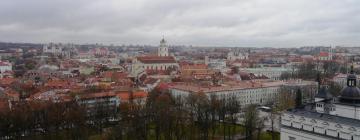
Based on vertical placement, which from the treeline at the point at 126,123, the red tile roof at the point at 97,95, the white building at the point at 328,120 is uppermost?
the white building at the point at 328,120

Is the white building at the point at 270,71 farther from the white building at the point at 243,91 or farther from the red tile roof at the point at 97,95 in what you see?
the red tile roof at the point at 97,95

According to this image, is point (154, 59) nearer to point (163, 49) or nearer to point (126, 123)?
point (163, 49)

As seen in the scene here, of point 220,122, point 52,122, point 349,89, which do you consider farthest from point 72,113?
point 349,89

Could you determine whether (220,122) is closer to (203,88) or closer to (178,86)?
(203,88)

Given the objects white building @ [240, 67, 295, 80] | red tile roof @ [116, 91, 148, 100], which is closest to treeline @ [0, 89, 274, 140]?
red tile roof @ [116, 91, 148, 100]

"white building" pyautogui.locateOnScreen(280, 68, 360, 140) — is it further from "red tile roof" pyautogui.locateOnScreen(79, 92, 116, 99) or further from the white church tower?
the white church tower

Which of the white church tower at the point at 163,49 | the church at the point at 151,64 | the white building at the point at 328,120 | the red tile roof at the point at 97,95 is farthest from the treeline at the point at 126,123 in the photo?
the white church tower at the point at 163,49
